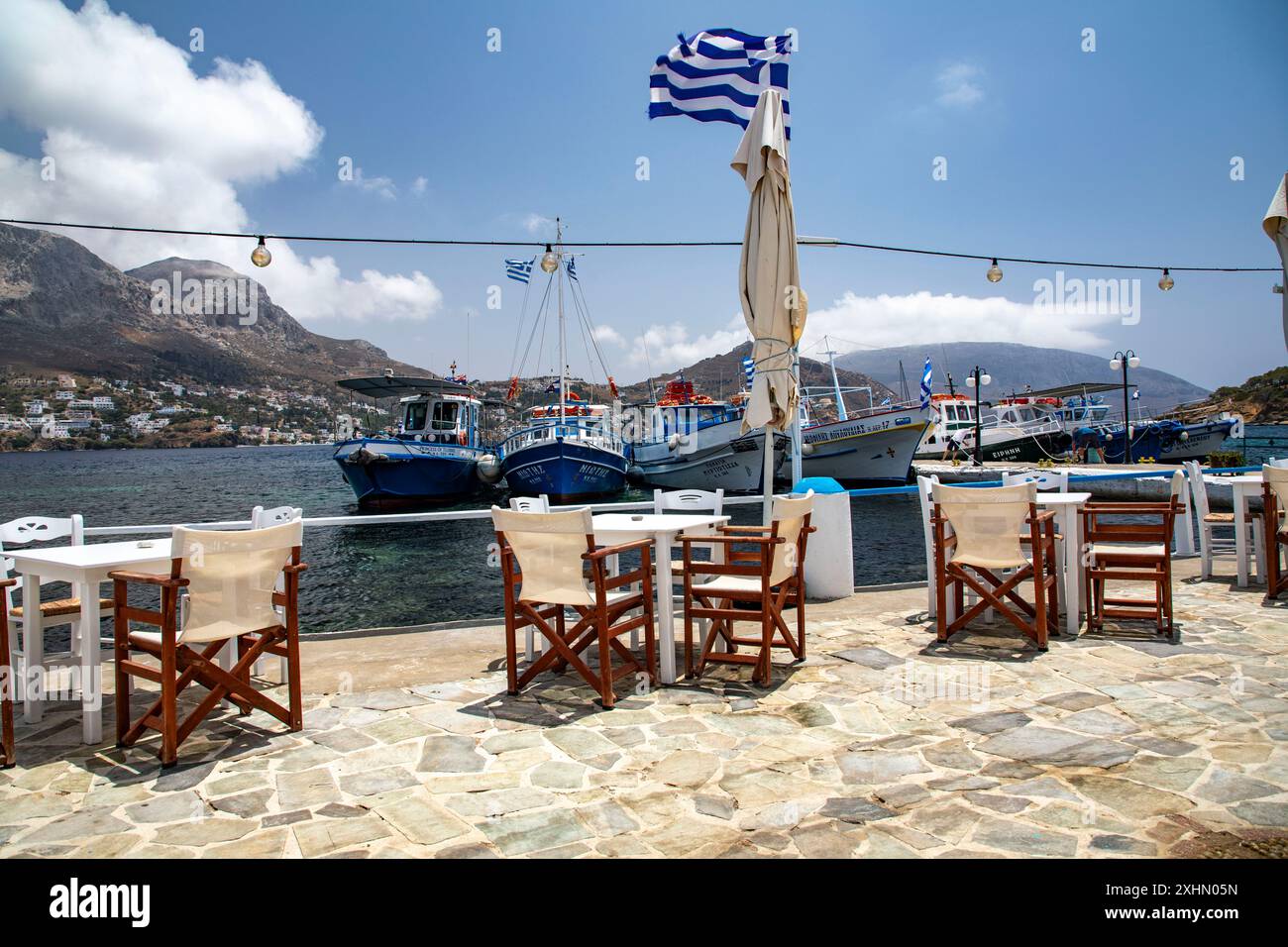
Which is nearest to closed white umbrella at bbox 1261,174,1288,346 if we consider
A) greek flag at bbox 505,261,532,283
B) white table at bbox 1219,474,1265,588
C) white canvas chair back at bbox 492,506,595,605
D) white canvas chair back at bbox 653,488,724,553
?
white table at bbox 1219,474,1265,588

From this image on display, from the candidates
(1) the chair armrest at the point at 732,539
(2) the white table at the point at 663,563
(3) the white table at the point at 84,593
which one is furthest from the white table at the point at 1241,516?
(3) the white table at the point at 84,593

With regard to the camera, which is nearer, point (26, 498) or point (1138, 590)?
point (1138, 590)

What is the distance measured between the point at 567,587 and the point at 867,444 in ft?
96.2

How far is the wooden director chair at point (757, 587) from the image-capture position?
3576mm

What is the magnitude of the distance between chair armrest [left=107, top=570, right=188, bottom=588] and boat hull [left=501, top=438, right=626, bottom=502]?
23.3 meters

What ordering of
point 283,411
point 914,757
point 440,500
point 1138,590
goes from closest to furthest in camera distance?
1. point 914,757
2. point 1138,590
3. point 440,500
4. point 283,411

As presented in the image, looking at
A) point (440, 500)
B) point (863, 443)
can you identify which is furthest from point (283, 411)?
point (863, 443)

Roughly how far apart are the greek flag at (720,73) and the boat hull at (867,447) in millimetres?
23991

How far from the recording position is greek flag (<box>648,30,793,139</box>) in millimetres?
7605

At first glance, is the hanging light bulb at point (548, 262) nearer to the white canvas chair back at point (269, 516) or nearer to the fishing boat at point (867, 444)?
the white canvas chair back at point (269, 516)
